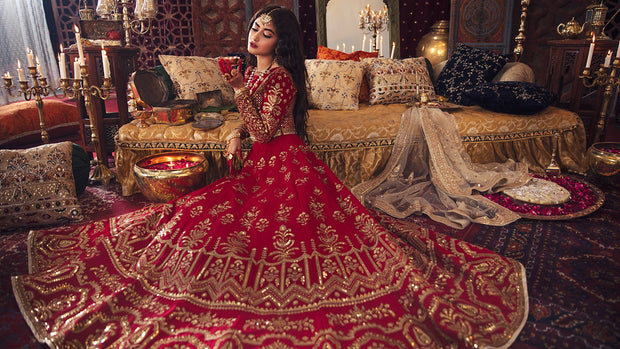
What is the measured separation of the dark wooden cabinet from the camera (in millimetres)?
3473

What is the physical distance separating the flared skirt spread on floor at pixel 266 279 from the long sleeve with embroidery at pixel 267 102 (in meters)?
0.21

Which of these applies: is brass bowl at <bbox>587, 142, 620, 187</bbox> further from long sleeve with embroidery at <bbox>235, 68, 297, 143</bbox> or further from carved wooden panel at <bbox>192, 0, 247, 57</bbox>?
carved wooden panel at <bbox>192, 0, 247, 57</bbox>

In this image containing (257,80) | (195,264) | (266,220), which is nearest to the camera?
(195,264)

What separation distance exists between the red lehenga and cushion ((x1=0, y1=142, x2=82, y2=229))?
55 cm

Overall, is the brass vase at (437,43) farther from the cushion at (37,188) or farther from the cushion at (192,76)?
the cushion at (37,188)

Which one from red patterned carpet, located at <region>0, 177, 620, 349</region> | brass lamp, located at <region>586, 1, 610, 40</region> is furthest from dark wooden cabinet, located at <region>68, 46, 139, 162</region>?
brass lamp, located at <region>586, 1, 610, 40</region>

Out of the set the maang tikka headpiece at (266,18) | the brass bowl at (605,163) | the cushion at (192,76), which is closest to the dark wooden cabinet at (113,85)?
the cushion at (192,76)

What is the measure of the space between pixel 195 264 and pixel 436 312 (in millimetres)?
944

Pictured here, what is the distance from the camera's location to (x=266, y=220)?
180cm

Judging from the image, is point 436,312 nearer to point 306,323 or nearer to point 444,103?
point 306,323

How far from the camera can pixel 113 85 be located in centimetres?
358

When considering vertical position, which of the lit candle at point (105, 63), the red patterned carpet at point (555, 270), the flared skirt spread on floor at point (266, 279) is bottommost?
the red patterned carpet at point (555, 270)

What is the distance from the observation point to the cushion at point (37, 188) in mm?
2379

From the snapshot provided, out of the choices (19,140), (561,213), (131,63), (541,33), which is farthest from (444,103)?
(19,140)
